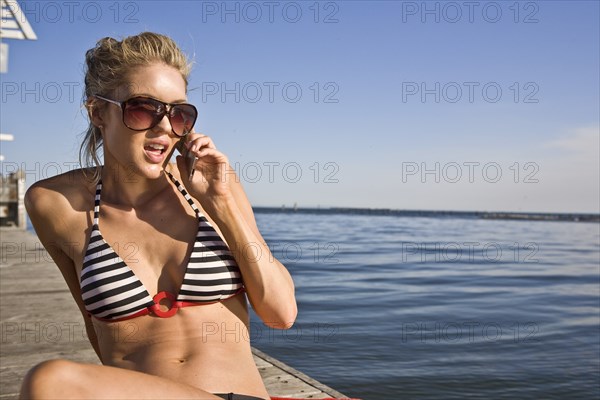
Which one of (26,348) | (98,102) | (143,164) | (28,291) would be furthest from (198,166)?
(28,291)

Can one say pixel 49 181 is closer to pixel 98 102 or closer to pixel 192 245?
pixel 98 102

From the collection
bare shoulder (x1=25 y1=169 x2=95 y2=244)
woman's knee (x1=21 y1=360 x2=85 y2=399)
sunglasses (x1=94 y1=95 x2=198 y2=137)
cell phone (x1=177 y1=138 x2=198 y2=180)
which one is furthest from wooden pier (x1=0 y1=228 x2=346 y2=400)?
woman's knee (x1=21 y1=360 x2=85 y2=399)

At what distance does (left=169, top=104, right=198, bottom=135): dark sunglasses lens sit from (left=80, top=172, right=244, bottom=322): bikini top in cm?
38

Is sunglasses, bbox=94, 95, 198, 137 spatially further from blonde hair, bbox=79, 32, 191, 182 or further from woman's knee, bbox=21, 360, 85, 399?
woman's knee, bbox=21, 360, 85, 399

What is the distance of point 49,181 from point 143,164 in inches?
19.9

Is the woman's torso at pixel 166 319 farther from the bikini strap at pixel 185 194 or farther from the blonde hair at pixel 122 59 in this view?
the blonde hair at pixel 122 59

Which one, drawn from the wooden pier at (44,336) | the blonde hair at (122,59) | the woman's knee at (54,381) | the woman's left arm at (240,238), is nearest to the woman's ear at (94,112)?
the blonde hair at (122,59)

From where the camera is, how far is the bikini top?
233 cm

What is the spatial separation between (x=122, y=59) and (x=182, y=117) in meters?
0.30

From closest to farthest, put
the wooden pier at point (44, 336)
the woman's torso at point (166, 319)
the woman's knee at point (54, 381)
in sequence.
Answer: the woman's knee at point (54, 381), the woman's torso at point (166, 319), the wooden pier at point (44, 336)

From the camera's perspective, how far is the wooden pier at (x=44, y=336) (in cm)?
417

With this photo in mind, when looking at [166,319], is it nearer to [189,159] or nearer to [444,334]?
[189,159]

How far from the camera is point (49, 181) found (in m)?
2.68

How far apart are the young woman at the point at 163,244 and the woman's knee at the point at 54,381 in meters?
0.56
